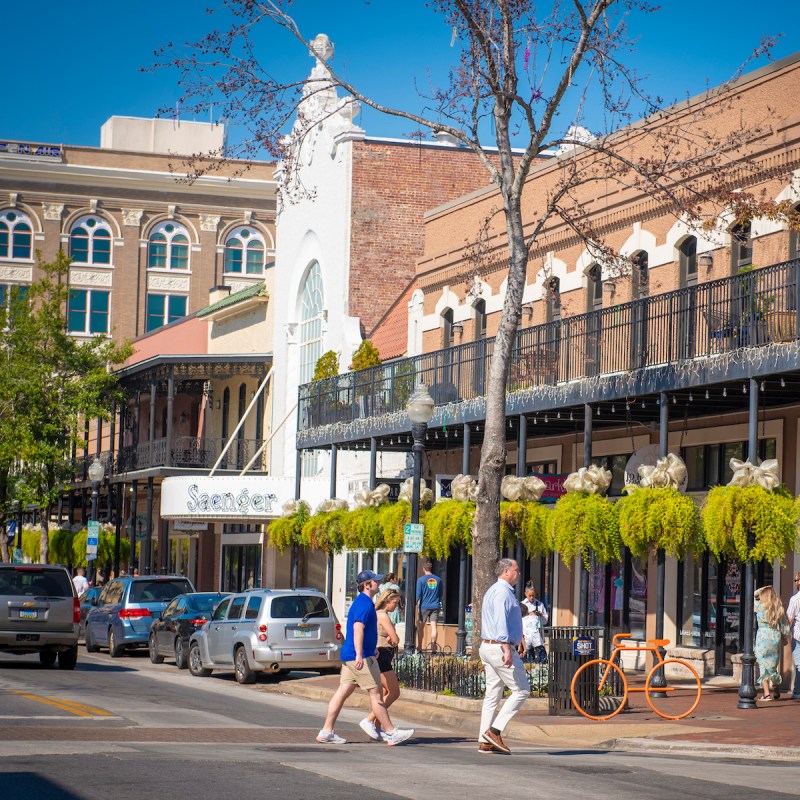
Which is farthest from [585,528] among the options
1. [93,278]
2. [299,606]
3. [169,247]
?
[169,247]

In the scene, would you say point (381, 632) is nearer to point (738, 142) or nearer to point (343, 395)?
point (738, 142)

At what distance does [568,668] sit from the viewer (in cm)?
1717

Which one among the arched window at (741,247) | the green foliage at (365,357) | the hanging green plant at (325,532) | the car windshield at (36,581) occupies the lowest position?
the car windshield at (36,581)

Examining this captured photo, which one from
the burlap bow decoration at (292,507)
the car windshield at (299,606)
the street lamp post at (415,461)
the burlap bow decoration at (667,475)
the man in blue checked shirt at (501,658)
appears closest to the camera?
the man in blue checked shirt at (501,658)

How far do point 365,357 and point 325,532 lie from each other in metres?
7.21

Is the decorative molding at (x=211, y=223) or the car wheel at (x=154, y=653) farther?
the decorative molding at (x=211, y=223)

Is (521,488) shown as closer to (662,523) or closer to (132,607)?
(662,523)

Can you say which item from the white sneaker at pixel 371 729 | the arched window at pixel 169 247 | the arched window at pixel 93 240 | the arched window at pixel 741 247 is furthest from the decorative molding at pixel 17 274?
the white sneaker at pixel 371 729

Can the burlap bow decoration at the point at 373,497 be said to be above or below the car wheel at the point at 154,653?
above

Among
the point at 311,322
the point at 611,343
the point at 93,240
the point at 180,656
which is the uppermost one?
the point at 93,240

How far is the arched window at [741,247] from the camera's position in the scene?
23.1m

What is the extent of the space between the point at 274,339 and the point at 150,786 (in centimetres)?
3410

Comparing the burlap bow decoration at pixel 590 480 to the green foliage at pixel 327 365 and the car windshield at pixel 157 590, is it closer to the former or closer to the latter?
the car windshield at pixel 157 590

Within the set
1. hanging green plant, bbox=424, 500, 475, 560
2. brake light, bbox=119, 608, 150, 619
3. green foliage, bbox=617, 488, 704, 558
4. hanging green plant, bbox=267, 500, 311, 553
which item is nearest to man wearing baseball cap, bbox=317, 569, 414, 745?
green foliage, bbox=617, 488, 704, 558
